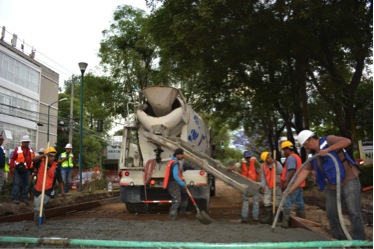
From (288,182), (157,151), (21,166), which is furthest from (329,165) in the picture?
(21,166)

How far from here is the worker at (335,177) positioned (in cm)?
504

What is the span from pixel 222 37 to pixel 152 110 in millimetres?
4293

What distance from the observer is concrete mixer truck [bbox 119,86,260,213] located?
9.30 m

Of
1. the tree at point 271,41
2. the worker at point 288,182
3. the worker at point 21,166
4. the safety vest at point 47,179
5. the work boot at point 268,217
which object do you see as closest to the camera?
the worker at point 288,182

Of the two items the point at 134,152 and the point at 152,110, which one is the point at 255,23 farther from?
the point at 134,152

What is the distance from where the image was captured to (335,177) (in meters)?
5.20

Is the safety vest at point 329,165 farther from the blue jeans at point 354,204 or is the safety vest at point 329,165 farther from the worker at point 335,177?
the blue jeans at point 354,204

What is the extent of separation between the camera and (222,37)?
42.6 feet

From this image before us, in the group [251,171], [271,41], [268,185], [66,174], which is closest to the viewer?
[268,185]

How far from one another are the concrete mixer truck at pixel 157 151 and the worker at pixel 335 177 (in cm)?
345

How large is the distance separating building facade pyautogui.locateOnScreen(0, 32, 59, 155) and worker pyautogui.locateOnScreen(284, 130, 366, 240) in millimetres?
24227

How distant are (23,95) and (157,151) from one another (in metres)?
26.8

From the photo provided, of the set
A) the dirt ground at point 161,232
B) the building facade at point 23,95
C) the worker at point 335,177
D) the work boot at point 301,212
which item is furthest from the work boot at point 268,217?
the building facade at point 23,95

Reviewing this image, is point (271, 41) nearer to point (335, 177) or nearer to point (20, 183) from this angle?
point (335, 177)
